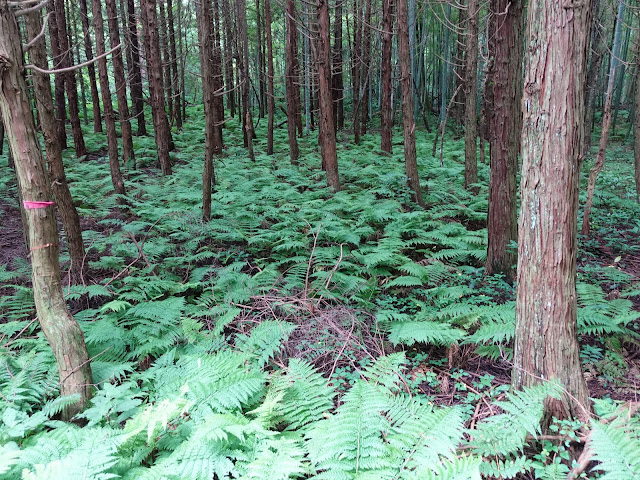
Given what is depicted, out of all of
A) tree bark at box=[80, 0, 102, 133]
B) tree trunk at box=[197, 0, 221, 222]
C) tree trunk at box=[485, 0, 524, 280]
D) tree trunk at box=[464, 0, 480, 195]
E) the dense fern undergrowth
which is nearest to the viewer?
the dense fern undergrowth

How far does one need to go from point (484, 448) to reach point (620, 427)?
0.70 m

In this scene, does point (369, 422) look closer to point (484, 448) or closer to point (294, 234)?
point (484, 448)

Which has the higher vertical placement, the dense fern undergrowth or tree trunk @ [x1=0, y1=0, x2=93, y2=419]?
tree trunk @ [x1=0, y1=0, x2=93, y2=419]

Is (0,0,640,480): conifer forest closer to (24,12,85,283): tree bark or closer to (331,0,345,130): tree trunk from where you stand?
(24,12,85,283): tree bark

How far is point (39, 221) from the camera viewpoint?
2629 mm

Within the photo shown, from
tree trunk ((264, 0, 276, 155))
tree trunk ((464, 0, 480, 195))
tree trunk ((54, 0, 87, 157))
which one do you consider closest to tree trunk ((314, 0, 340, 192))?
tree trunk ((464, 0, 480, 195))

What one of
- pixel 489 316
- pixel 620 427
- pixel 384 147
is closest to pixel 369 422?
pixel 620 427

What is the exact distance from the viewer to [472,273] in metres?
5.06

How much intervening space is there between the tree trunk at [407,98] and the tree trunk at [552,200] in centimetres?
539

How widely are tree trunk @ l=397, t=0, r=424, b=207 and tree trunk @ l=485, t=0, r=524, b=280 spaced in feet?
8.58

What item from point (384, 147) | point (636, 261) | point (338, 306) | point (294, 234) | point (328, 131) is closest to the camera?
point (338, 306)

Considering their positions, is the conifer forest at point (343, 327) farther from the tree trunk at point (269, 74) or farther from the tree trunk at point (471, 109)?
the tree trunk at point (269, 74)

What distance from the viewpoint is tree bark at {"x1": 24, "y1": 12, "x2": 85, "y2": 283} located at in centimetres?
445

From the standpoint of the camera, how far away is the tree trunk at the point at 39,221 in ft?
8.02
